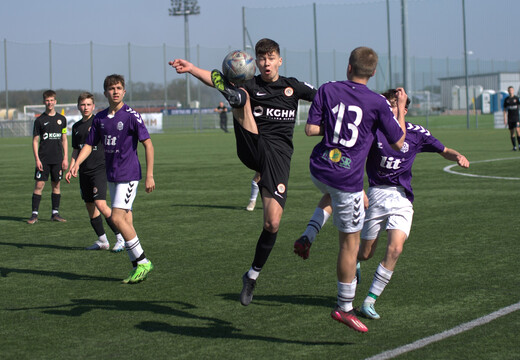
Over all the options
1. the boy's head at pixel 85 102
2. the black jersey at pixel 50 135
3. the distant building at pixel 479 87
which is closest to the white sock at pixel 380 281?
the boy's head at pixel 85 102

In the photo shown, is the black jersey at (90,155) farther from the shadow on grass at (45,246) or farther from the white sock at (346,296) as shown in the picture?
the white sock at (346,296)

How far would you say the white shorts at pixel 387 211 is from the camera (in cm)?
568

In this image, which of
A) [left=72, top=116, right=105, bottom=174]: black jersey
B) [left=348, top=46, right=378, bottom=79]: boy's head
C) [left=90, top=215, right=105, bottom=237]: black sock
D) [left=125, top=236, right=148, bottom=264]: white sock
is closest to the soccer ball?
[left=348, top=46, right=378, bottom=79]: boy's head

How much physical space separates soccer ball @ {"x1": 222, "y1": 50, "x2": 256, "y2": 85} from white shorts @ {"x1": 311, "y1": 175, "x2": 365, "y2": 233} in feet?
4.52

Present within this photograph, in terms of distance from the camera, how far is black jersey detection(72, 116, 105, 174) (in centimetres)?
921

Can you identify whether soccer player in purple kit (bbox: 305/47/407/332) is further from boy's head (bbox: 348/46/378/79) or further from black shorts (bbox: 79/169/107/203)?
black shorts (bbox: 79/169/107/203)

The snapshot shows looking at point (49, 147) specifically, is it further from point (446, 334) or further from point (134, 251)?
Result: point (446, 334)

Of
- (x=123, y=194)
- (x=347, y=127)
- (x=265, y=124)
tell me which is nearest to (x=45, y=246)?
(x=123, y=194)

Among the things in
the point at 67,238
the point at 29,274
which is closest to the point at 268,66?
the point at 29,274

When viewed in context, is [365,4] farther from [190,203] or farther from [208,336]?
[208,336]

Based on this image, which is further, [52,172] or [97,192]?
[52,172]

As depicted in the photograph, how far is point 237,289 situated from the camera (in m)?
6.69

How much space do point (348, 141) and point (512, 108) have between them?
21.1 meters

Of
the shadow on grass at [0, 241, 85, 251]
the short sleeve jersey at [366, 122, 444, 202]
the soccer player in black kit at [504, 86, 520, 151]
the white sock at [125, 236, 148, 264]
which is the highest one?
the soccer player in black kit at [504, 86, 520, 151]
